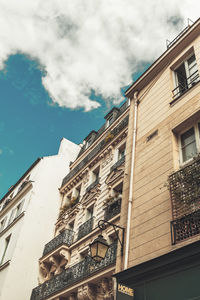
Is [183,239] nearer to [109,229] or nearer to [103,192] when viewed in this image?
[109,229]

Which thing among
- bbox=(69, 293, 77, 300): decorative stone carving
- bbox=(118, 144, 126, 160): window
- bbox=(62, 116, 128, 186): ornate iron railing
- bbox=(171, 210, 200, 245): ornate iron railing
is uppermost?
bbox=(62, 116, 128, 186): ornate iron railing

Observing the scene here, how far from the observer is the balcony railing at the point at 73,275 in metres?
13.1

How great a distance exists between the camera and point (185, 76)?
11.8 m

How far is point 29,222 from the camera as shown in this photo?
21578 millimetres

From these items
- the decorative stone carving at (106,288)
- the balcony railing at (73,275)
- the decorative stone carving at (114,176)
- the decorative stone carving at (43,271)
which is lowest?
the decorative stone carving at (106,288)

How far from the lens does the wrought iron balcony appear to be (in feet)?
48.7

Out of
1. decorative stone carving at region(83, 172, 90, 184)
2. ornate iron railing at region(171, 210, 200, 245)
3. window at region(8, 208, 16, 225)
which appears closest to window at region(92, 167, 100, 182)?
→ decorative stone carving at region(83, 172, 90, 184)

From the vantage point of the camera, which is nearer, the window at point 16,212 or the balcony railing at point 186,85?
the balcony railing at point 186,85

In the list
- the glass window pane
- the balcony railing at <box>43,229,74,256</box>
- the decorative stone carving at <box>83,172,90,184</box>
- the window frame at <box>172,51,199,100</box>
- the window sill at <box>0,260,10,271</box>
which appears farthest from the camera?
the decorative stone carving at <box>83,172,90,184</box>

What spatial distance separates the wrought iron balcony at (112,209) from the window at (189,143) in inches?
242

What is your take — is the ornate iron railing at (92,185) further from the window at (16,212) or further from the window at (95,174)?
the window at (16,212)

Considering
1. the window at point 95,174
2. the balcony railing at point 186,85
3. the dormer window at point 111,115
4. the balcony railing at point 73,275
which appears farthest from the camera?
the dormer window at point 111,115

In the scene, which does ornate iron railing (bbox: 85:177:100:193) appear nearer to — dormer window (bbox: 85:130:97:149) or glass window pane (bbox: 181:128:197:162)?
dormer window (bbox: 85:130:97:149)

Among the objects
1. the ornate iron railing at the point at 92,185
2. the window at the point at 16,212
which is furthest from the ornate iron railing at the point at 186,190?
the window at the point at 16,212
